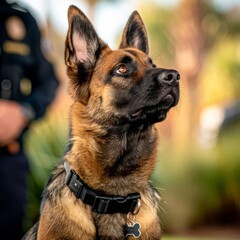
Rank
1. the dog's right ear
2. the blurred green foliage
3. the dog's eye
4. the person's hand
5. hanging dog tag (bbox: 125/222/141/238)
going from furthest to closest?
1. the blurred green foliage
2. the person's hand
3. the dog's eye
4. the dog's right ear
5. hanging dog tag (bbox: 125/222/141/238)

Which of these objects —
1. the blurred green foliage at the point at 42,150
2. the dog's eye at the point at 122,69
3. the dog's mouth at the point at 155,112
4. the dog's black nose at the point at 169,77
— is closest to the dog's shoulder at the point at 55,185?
the dog's mouth at the point at 155,112

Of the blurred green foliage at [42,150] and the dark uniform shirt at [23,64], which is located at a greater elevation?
the dark uniform shirt at [23,64]

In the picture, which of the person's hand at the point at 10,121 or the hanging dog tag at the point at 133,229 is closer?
the hanging dog tag at the point at 133,229

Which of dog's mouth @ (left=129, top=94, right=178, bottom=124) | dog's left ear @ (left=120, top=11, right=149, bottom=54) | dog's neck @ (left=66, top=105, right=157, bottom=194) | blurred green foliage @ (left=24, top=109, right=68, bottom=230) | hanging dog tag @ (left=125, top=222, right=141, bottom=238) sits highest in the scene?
dog's left ear @ (left=120, top=11, right=149, bottom=54)

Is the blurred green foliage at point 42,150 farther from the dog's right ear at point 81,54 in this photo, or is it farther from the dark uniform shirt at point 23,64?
the dog's right ear at point 81,54

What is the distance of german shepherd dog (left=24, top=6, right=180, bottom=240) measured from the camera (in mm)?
3412

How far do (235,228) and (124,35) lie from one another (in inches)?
279

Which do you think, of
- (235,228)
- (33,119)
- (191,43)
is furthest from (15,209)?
(191,43)

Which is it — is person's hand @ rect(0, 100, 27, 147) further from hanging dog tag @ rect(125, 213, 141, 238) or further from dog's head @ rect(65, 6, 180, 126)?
hanging dog tag @ rect(125, 213, 141, 238)

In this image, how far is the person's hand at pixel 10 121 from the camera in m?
4.39

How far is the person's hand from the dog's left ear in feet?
3.18

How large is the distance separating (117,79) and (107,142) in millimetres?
362

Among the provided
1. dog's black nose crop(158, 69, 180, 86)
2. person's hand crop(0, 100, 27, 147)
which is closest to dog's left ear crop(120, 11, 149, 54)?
dog's black nose crop(158, 69, 180, 86)

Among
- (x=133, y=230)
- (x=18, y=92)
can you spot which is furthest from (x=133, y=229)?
(x=18, y=92)
